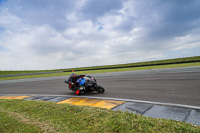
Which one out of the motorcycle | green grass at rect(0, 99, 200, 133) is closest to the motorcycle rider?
Answer: the motorcycle

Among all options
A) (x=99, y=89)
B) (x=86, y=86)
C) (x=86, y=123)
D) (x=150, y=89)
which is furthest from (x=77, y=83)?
(x=86, y=123)

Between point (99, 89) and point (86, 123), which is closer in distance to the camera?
point (86, 123)

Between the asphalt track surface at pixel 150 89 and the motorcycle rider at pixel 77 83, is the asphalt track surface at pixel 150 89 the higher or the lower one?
the lower one

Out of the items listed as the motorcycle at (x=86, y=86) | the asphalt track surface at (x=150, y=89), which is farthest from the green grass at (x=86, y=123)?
the motorcycle at (x=86, y=86)

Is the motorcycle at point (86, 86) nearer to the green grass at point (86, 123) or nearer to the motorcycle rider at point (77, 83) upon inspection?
→ the motorcycle rider at point (77, 83)

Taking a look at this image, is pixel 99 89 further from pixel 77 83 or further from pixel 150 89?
pixel 150 89

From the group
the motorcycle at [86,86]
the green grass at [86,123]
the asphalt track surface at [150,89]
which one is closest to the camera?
the green grass at [86,123]

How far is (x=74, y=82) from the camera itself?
7777mm

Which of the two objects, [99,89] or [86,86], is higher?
[86,86]

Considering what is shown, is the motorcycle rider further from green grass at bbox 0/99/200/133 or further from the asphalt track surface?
green grass at bbox 0/99/200/133

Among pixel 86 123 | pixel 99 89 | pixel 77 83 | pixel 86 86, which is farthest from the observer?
pixel 77 83

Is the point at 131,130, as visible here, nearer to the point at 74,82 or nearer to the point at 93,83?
the point at 93,83

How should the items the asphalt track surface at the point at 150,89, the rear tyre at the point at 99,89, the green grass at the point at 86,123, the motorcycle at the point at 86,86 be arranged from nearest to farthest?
the green grass at the point at 86,123 < the asphalt track surface at the point at 150,89 < the motorcycle at the point at 86,86 < the rear tyre at the point at 99,89

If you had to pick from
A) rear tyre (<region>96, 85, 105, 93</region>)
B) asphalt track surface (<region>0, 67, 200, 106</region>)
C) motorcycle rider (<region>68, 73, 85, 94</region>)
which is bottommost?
asphalt track surface (<region>0, 67, 200, 106</region>)
